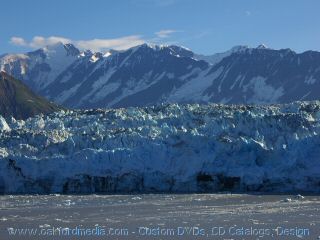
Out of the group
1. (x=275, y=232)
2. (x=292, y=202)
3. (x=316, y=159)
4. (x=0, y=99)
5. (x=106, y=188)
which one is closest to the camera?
(x=275, y=232)

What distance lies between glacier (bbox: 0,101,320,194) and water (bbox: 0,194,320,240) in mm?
2030

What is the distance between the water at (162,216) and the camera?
61.5ft

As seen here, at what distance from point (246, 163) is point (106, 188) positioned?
7261 millimetres

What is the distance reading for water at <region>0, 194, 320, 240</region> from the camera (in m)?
18.7

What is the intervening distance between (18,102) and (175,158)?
10648 centimetres

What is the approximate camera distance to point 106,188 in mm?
33406

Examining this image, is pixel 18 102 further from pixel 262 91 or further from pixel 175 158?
pixel 175 158

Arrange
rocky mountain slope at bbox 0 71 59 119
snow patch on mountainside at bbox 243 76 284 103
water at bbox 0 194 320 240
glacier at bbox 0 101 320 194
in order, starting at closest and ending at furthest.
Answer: water at bbox 0 194 320 240, glacier at bbox 0 101 320 194, rocky mountain slope at bbox 0 71 59 119, snow patch on mountainside at bbox 243 76 284 103

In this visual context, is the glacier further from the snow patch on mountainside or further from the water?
the snow patch on mountainside

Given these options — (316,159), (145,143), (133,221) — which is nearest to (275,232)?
(133,221)

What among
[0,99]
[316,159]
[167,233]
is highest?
[0,99]

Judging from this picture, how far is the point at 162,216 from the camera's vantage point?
22578 mm

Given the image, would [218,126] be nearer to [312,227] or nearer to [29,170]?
[29,170]

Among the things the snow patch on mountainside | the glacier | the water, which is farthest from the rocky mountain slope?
the water
